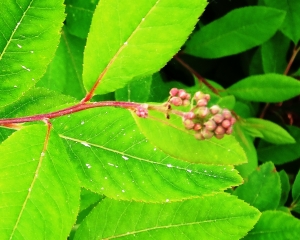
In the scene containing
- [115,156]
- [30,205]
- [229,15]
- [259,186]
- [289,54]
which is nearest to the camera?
[30,205]

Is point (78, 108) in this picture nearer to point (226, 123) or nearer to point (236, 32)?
point (226, 123)

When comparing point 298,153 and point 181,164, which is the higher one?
point 181,164

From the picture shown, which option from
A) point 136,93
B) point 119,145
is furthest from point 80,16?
point 119,145

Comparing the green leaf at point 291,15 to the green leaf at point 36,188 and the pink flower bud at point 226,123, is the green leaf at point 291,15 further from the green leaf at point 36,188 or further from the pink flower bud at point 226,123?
the green leaf at point 36,188

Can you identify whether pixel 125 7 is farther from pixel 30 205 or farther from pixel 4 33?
pixel 30 205

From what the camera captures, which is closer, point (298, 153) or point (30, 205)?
point (30, 205)

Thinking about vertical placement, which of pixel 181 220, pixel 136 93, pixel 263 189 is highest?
pixel 136 93

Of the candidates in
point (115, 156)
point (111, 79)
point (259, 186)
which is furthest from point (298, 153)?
point (111, 79)

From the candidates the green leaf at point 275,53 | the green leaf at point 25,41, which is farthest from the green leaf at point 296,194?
the green leaf at point 25,41
